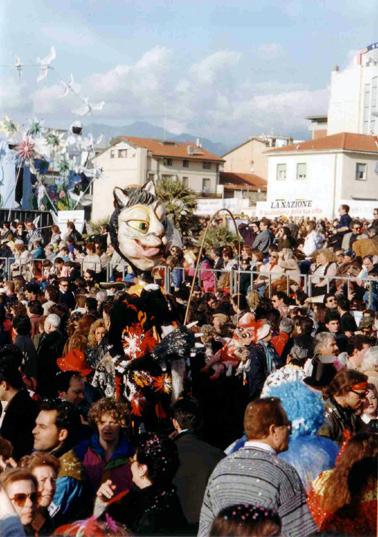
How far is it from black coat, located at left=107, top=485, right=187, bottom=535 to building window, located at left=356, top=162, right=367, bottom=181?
20.5 metres

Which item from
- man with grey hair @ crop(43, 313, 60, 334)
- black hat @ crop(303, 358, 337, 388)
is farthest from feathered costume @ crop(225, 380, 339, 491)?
man with grey hair @ crop(43, 313, 60, 334)

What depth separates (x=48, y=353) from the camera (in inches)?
330

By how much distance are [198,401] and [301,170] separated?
19466mm

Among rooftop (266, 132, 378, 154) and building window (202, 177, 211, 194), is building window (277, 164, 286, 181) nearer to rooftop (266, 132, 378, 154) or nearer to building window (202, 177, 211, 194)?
rooftop (266, 132, 378, 154)

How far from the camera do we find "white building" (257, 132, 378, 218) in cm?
2381

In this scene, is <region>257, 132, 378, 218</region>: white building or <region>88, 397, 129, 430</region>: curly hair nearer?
<region>88, 397, 129, 430</region>: curly hair

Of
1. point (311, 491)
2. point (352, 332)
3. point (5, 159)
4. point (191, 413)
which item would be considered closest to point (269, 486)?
point (311, 491)

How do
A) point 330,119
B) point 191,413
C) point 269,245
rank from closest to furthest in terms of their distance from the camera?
point 191,413 → point 269,245 → point 330,119

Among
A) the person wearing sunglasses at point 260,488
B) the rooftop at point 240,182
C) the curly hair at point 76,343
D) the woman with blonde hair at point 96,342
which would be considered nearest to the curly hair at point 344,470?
the person wearing sunglasses at point 260,488

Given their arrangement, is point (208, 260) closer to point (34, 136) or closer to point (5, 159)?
point (34, 136)

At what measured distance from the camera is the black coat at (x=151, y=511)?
4399 mm

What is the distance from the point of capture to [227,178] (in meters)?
39.0

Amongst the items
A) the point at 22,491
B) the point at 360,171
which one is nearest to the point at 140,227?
the point at 22,491

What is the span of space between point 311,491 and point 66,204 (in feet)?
89.2
